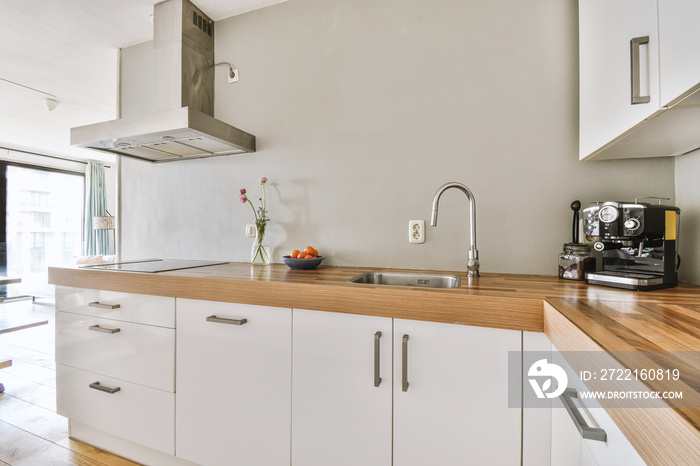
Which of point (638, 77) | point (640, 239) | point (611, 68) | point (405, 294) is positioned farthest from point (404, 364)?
point (611, 68)

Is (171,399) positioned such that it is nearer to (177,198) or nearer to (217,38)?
(177,198)

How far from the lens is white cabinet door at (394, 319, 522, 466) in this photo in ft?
3.28

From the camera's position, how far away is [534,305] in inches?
38.0

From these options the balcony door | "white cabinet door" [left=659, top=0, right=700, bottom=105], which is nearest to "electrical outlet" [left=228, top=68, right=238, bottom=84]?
"white cabinet door" [left=659, top=0, right=700, bottom=105]

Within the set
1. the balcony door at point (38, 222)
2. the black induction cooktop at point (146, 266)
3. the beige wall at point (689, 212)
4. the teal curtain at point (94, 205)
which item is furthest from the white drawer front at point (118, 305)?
the teal curtain at point (94, 205)

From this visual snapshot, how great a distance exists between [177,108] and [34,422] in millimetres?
2048

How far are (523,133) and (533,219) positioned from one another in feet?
1.29

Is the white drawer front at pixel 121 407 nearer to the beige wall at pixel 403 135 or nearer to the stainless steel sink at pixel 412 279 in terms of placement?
the beige wall at pixel 403 135

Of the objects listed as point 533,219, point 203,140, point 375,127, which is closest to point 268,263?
point 203,140

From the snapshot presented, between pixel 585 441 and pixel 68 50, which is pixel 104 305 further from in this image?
pixel 68 50

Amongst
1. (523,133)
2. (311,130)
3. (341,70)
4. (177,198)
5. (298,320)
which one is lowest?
(298,320)

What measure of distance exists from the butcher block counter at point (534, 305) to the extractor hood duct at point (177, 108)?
0.73m

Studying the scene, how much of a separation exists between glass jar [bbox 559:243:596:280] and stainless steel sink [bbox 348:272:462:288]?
1.35ft

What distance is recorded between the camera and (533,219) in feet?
5.02
